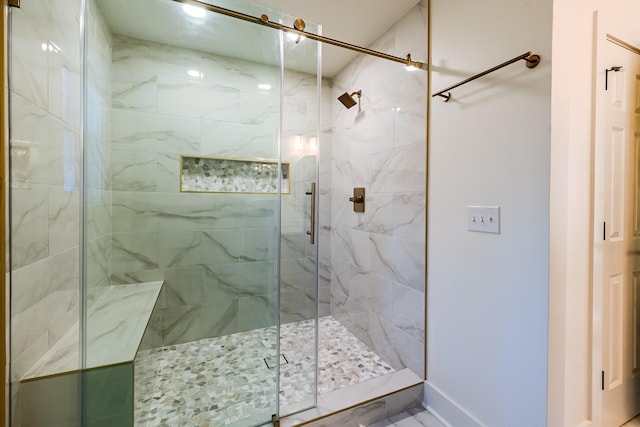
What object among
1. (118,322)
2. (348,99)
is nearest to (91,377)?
(118,322)

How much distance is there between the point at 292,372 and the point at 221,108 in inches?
75.4

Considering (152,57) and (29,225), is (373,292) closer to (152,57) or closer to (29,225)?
(29,225)

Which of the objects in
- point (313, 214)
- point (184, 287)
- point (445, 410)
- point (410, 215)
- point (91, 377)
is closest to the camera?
point (91, 377)

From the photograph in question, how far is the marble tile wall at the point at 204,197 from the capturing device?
1.79 metres

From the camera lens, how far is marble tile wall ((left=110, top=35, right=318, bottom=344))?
1788mm

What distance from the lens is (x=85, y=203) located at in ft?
4.62

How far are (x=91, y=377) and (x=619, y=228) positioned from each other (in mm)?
2499

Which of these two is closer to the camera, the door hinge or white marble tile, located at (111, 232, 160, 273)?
the door hinge

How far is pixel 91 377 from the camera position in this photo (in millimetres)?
1106

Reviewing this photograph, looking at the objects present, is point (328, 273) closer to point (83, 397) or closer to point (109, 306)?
point (109, 306)

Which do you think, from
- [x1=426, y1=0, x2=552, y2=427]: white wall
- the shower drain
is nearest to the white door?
[x1=426, y1=0, x2=552, y2=427]: white wall

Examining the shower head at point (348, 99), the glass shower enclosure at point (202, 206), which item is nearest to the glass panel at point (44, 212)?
the glass shower enclosure at point (202, 206)

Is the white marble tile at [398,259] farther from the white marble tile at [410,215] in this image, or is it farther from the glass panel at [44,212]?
the glass panel at [44,212]

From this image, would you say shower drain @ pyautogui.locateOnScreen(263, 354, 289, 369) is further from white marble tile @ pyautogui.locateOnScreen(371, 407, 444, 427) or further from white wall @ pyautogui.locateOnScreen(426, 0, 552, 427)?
white wall @ pyautogui.locateOnScreen(426, 0, 552, 427)
